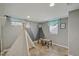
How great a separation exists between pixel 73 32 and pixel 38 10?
63 cm

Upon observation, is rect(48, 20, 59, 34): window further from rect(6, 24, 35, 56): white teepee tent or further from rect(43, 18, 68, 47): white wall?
rect(6, 24, 35, 56): white teepee tent

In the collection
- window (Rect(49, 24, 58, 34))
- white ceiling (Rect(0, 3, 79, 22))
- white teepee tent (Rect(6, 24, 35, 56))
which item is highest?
white ceiling (Rect(0, 3, 79, 22))

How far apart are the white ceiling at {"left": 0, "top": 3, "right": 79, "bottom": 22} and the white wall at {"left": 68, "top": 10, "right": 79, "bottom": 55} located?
0.10 meters

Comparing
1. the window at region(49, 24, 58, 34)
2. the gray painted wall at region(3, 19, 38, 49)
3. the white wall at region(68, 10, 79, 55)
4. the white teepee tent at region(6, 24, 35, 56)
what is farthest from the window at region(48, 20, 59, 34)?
the gray painted wall at region(3, 19, 38, 49)

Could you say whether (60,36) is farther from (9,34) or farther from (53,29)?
(9,34)

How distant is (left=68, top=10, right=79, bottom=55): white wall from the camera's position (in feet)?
4.66

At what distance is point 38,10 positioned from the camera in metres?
1.43

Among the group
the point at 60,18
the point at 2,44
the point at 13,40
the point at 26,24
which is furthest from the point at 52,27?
the point at 2,44

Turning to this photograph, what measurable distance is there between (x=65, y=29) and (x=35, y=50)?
0.56 metres

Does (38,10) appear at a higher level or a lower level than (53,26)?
higher

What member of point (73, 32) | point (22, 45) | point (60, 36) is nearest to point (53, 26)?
point (60, 36)

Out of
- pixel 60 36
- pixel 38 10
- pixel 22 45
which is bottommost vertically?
pixel 22 45

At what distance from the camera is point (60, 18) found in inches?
57.4

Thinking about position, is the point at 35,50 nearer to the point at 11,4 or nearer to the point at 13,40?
the point at 13,40
